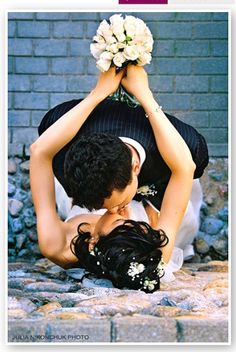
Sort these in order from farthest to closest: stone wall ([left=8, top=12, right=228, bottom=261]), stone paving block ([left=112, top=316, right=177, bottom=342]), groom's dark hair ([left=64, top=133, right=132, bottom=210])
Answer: stone wall ([left=8, top=12, right=228, bottom=261]) → groom's dark hair ([left=64, top=133, right=132, bottom=210]) → stone paving block ([left=112, top=316, right=177, bottom=342])

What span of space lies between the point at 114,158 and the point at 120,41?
1.02ft

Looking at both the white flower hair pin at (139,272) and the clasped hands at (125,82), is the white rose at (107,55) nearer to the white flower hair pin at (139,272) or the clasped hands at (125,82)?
the clasped hands at (125,82)

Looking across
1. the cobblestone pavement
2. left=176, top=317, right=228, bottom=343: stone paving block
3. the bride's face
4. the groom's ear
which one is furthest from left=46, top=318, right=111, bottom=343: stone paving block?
the groom's ear

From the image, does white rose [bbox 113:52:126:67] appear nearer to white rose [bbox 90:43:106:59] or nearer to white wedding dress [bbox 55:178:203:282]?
white rose [bbox 90:43:106:59]

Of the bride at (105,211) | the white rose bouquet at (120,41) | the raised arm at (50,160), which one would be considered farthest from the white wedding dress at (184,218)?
the white rose bouquet at (120,41)

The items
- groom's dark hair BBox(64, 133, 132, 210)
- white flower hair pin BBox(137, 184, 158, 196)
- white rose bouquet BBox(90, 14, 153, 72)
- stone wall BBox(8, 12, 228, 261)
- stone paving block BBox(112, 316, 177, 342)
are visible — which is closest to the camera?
stone paving block BBox(112, 316, 177, 342)

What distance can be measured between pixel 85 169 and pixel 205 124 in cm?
58

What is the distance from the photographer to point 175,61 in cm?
297

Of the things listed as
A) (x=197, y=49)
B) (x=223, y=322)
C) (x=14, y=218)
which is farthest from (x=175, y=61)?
(x=223, y=322)

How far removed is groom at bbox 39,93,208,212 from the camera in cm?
250

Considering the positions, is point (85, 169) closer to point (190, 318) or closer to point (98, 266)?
point (98, 266)

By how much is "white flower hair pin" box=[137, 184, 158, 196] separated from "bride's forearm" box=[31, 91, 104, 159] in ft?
0.75

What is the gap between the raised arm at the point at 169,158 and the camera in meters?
2.63

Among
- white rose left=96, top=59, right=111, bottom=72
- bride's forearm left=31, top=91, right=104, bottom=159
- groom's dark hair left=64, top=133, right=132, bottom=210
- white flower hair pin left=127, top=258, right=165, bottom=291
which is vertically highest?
white rose left=96, top=59, right=111, bottom=72
